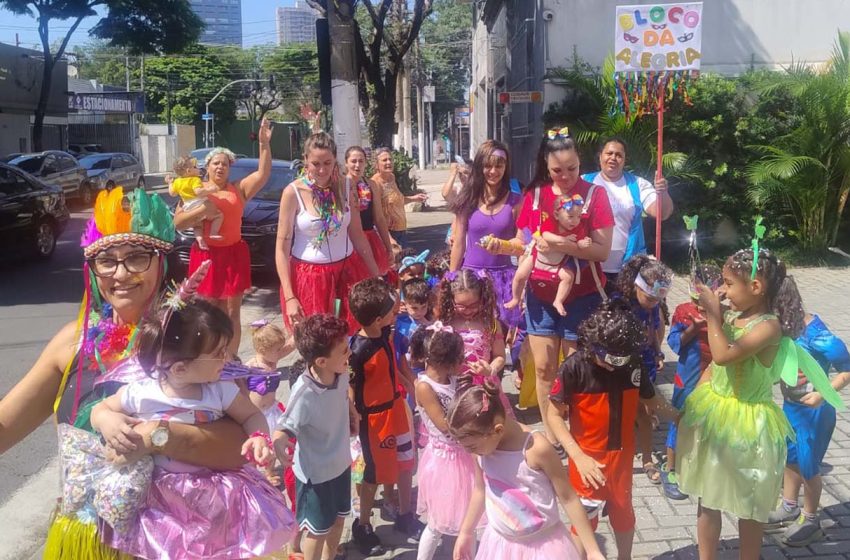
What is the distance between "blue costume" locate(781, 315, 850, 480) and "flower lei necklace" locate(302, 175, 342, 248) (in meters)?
2.55

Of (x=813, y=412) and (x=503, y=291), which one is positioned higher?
(x=503, y=291)

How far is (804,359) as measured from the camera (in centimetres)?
319

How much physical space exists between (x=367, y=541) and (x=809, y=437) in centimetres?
211

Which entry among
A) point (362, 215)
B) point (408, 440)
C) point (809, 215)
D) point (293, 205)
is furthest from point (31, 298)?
point (809, 215)

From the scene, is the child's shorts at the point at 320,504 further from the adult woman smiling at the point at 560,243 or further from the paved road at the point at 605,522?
the adult woman smiling at the point at 560,243

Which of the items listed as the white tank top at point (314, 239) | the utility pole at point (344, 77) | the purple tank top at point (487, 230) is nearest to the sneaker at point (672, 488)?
the purple tank top at point (487, 230)

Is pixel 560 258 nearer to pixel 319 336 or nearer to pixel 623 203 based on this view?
pixel 623 203

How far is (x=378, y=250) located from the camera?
5836mm

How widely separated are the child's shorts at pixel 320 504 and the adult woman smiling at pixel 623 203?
2.55 m

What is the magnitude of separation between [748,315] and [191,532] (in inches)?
88.5

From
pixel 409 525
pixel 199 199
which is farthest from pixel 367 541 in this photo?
pixel 199 199

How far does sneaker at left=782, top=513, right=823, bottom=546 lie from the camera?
3596mm

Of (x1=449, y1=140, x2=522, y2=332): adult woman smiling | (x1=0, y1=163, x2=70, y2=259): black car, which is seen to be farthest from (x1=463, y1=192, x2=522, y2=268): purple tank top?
(x1=0, y1=163, x2=70, y2=259): black car

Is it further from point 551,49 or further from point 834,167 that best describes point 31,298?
point 834,167
